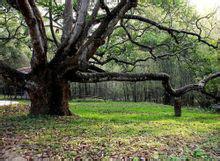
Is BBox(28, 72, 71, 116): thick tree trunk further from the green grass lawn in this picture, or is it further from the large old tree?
the green grass lawn

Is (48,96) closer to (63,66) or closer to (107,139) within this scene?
(63,66)

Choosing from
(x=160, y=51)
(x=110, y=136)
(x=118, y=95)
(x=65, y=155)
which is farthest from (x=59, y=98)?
(x=118, y=95)

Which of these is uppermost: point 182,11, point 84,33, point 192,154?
point 182,11

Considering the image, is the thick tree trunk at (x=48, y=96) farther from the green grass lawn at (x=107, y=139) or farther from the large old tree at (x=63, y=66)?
the green grass lawn at (x=107, y=139)

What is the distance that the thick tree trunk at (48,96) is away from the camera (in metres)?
13.0

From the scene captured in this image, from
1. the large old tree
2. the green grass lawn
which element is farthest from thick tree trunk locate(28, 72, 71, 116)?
the green grass lawn

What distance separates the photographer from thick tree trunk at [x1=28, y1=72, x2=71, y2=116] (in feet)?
42.5

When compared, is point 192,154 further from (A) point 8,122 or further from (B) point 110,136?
(A) point 8,122

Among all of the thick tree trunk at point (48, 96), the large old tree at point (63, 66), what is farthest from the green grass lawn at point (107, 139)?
the large old tree at point (63, 66)

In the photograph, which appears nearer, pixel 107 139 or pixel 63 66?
pixel 107 139

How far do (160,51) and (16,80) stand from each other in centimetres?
A: 1668

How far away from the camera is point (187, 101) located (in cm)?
3077

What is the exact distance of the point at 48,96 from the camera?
13000 millimetres

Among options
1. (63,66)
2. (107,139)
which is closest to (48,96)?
(63,66)
